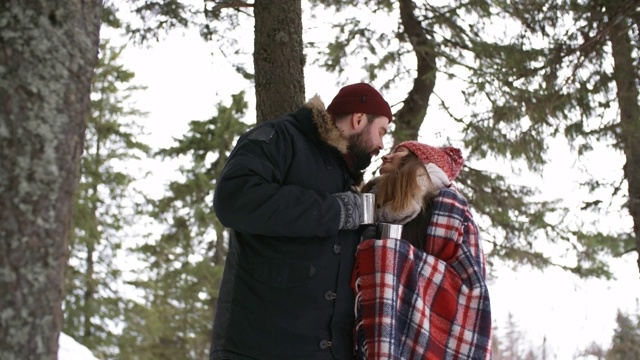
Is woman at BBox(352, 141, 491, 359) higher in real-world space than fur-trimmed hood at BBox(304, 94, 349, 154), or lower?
lower

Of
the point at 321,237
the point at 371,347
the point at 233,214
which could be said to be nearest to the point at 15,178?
the point at 233,214

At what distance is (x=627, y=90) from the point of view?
23.1 feet

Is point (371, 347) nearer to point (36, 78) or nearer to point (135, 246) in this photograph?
point (36, 78)

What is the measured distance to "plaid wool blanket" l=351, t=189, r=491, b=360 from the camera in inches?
115

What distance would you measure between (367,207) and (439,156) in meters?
0.52

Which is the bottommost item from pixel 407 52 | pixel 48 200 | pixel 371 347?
pixel 371 347

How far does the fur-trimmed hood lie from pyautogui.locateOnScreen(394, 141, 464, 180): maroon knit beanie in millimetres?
328

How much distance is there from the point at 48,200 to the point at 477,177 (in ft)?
23.7

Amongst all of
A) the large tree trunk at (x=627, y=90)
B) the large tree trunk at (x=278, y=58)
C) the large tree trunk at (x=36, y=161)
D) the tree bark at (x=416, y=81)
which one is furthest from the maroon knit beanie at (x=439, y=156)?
the tree bark at (x=416, y=81)

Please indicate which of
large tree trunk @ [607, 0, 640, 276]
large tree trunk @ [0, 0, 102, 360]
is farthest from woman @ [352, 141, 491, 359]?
large tree trunk @ [607, 0, 640, 276]

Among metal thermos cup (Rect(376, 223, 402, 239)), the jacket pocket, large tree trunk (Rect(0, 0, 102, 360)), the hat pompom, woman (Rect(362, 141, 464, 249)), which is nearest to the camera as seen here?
large tree trunk (Rect(0, 0, 102, 360))

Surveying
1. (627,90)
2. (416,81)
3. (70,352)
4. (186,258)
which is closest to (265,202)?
(70,352)

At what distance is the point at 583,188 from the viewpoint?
9.15 metres

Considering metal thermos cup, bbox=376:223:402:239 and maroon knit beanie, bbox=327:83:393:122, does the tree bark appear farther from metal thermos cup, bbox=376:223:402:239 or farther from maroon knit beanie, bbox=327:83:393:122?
metal thermos cup, bbox=376:223:402:239
